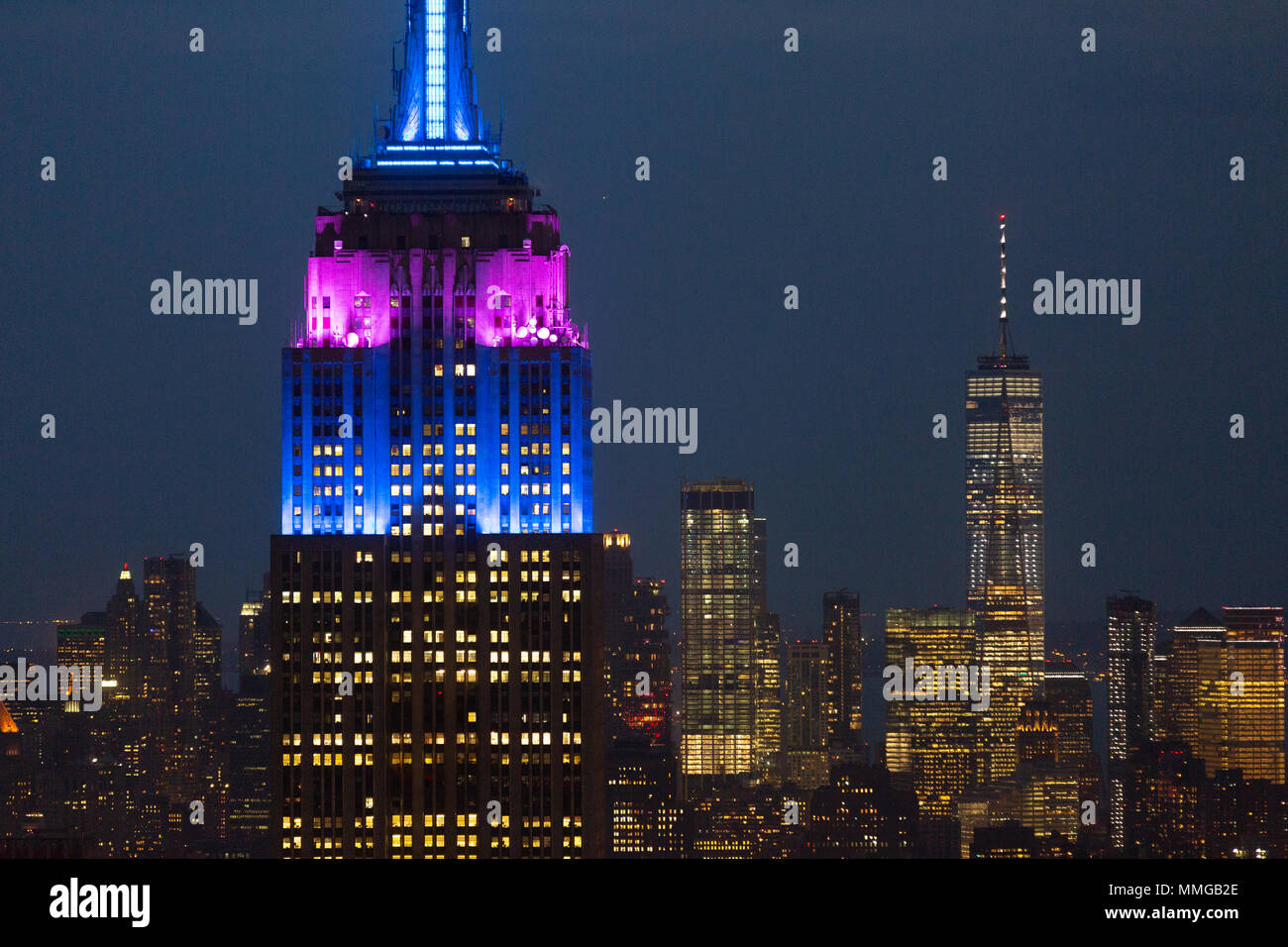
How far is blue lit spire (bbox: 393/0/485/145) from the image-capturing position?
10969 centimetres

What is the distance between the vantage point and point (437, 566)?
9731 centimetres

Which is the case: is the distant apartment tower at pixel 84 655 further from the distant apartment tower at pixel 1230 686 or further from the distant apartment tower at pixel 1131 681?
the distant apartment tower at pixel 1230 686

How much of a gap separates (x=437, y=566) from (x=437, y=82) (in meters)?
32.5

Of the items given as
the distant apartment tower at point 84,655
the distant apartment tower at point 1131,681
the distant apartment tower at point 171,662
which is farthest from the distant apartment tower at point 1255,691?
the distant apartment tower at point 84,655

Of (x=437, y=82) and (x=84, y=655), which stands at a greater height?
(x=437, y=82)

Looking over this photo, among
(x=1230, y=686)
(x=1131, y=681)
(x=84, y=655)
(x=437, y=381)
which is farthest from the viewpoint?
(x=1131, y=681)

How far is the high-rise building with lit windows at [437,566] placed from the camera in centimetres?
9606

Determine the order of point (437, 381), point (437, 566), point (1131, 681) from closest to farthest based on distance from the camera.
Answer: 1. point (437, 566)
2. point (437, 381)
3. point (1131, 681)

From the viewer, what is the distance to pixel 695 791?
173m

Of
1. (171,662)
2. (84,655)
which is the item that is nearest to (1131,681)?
(171,662)

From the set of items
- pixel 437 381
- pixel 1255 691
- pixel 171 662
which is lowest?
pixel 1255 691

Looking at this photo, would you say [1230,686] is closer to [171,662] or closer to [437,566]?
[171,662]

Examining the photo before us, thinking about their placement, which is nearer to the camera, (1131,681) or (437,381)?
(437,381)
